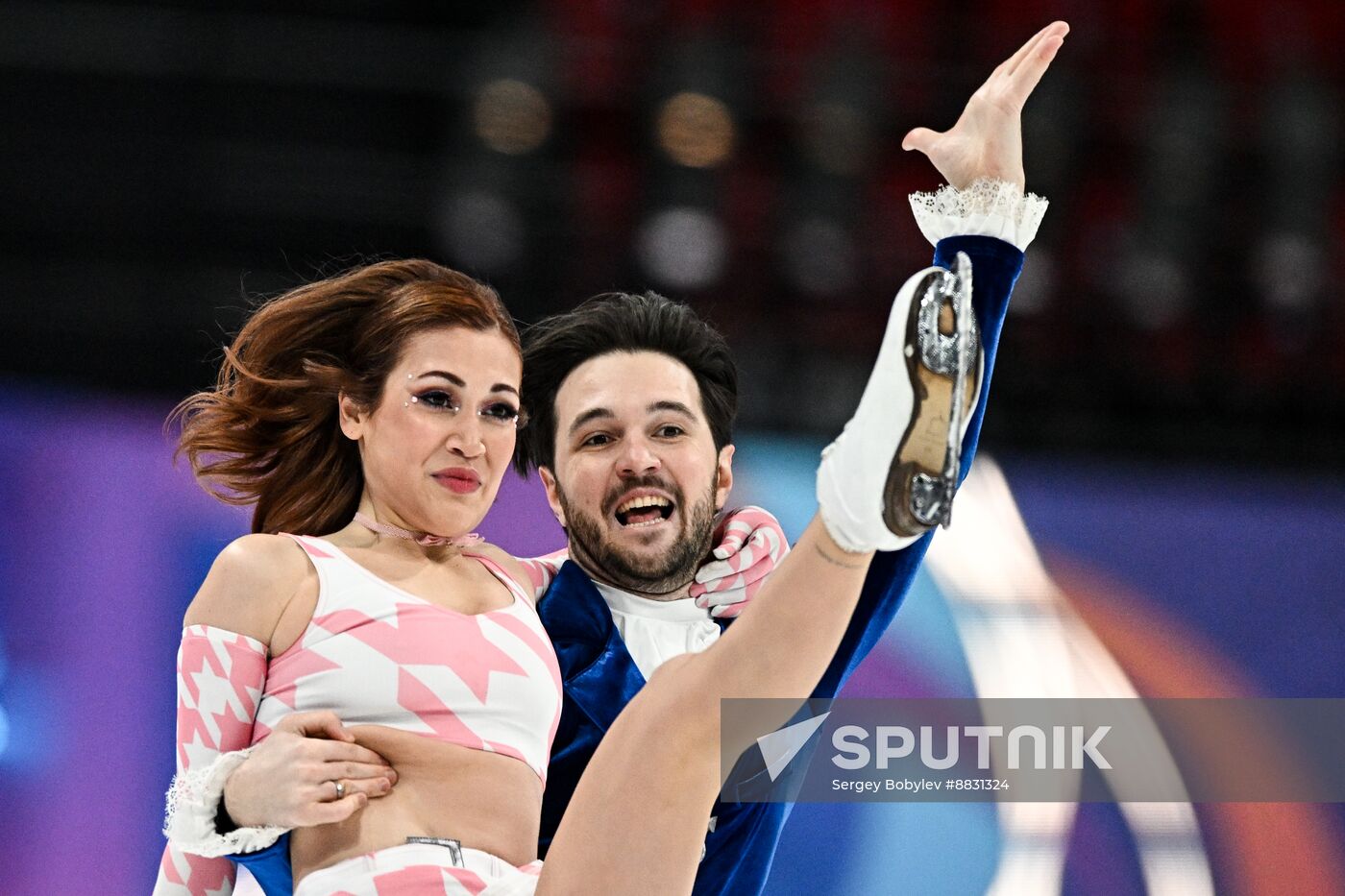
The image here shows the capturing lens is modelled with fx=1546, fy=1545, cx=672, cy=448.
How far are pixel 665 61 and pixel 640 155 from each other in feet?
1.06

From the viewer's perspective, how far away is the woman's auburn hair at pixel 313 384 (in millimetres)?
2221

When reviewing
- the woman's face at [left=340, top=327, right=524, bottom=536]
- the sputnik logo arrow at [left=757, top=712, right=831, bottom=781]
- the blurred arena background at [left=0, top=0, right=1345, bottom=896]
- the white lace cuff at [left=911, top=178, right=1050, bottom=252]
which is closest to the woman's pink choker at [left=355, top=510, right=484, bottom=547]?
the woman's face at [left=340, top=327, right=524, bottom=536]

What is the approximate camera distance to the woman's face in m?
2.16

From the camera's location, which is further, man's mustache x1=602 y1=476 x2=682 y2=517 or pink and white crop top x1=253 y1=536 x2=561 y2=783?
man's mustache x1=602 y1=476 x2=682 y2=517

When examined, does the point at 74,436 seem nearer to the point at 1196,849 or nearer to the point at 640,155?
the point at 640,155

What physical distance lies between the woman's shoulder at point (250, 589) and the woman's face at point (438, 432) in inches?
8.5

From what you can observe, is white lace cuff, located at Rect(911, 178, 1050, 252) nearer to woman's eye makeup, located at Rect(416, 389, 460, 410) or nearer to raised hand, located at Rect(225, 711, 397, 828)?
woman's eye makeup, located at Rect(416, 389, 460, 410)

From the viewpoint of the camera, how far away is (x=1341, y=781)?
10.2 ft

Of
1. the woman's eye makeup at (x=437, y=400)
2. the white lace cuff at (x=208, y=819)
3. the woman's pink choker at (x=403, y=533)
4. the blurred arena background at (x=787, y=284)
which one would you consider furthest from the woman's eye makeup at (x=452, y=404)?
the blurred arena background at (x=787, y=284)

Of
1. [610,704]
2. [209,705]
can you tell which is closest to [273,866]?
[209,705]

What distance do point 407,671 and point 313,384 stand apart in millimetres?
480

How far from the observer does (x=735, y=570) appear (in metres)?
2.47

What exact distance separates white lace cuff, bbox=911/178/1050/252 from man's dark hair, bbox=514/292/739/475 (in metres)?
0.63

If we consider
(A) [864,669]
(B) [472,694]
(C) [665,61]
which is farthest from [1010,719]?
(C) [665,61]
